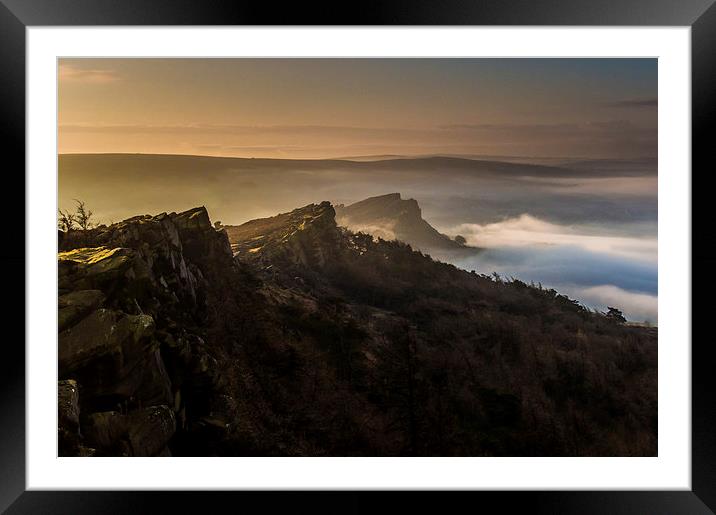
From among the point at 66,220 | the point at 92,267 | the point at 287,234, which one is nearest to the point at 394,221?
the point at 287,234

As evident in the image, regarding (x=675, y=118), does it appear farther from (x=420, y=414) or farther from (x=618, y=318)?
(x=420, y=414)

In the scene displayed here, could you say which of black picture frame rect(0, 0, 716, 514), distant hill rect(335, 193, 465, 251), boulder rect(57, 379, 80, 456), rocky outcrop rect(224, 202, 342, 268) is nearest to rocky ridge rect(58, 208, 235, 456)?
boulder rect(57, 379, 80, 456)

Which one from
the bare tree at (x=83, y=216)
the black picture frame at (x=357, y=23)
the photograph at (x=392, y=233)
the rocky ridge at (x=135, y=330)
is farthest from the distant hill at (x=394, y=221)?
the black picture frame at (x=357, y=23)

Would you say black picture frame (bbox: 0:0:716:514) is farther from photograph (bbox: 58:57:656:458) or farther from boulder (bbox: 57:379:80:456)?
photograph (bbox: 58:57:656:458)

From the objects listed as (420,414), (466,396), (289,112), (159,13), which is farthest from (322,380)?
(159,13)

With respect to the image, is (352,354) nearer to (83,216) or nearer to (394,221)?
(394,221)

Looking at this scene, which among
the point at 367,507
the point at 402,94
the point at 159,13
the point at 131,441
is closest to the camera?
the point at 159,13
